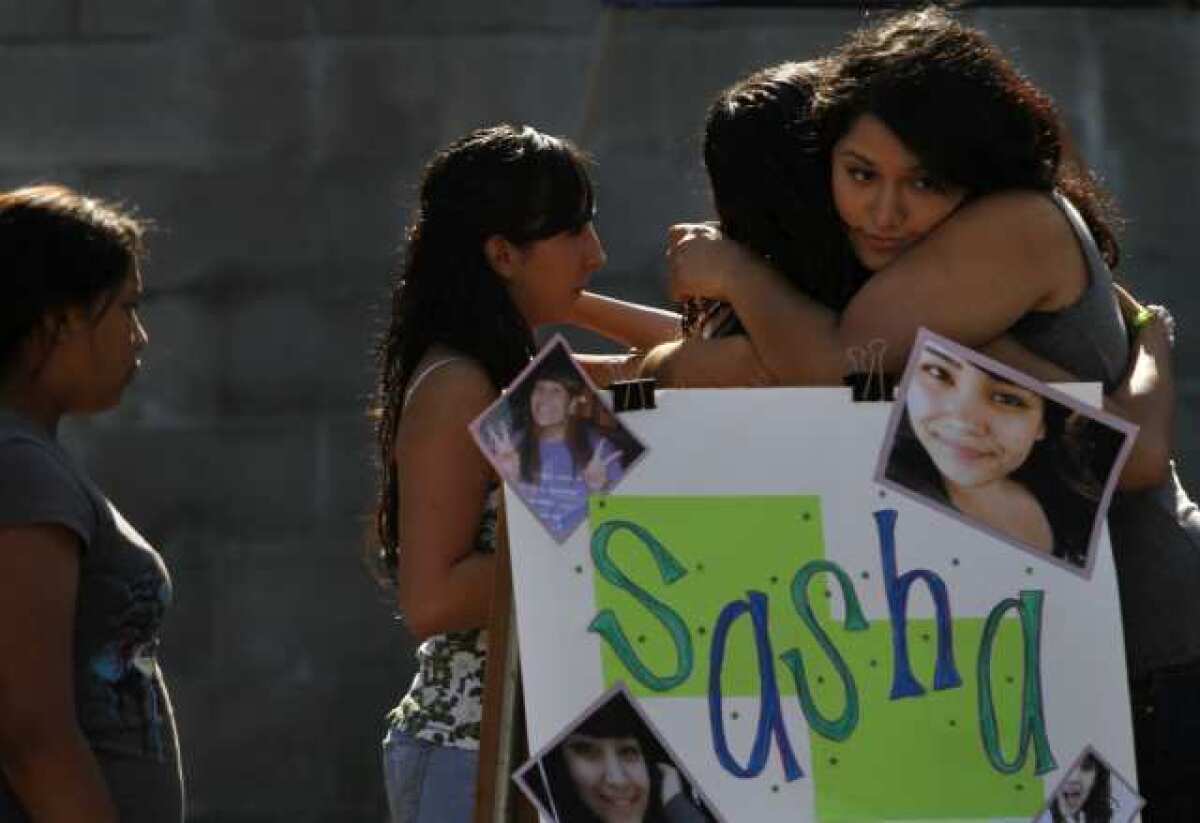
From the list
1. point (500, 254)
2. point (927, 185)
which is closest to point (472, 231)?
point (500, 254)

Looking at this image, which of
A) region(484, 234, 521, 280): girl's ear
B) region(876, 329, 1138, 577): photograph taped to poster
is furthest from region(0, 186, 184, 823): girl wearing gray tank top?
region(876, 329, 1138, 577): photograph taped to poster

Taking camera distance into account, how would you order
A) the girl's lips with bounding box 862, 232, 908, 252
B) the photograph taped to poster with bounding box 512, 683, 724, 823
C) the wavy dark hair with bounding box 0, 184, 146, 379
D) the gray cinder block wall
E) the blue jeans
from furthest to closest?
the gray cinder block wall, the blue jeans, the wavy dark hair with bounding box 0, 184, 146, 379, the girl's lips with bounding box 862, 232, 908, 252, the photograph taped to poster with bounding box 512, 683, 724, 823

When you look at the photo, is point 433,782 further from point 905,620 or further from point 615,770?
point 905,620

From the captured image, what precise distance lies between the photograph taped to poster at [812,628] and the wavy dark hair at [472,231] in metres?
0.63

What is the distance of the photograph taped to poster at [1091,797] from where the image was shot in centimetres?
276

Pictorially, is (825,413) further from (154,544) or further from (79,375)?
(154,544)

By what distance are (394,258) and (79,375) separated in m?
2.63

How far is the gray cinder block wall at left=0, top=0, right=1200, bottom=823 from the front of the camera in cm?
576

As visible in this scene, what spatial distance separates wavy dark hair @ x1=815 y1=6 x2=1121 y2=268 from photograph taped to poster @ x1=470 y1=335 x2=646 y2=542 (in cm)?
42

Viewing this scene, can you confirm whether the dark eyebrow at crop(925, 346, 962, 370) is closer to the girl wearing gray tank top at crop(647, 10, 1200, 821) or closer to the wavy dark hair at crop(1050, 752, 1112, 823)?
the girl wearing gray tank top at crop(647, 10, 1200, 821)

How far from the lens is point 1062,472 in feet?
9.19

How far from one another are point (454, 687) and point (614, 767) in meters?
0.58

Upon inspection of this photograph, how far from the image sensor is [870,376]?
9.12 ft

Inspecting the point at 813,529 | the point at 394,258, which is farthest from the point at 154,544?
the point at 813,529
